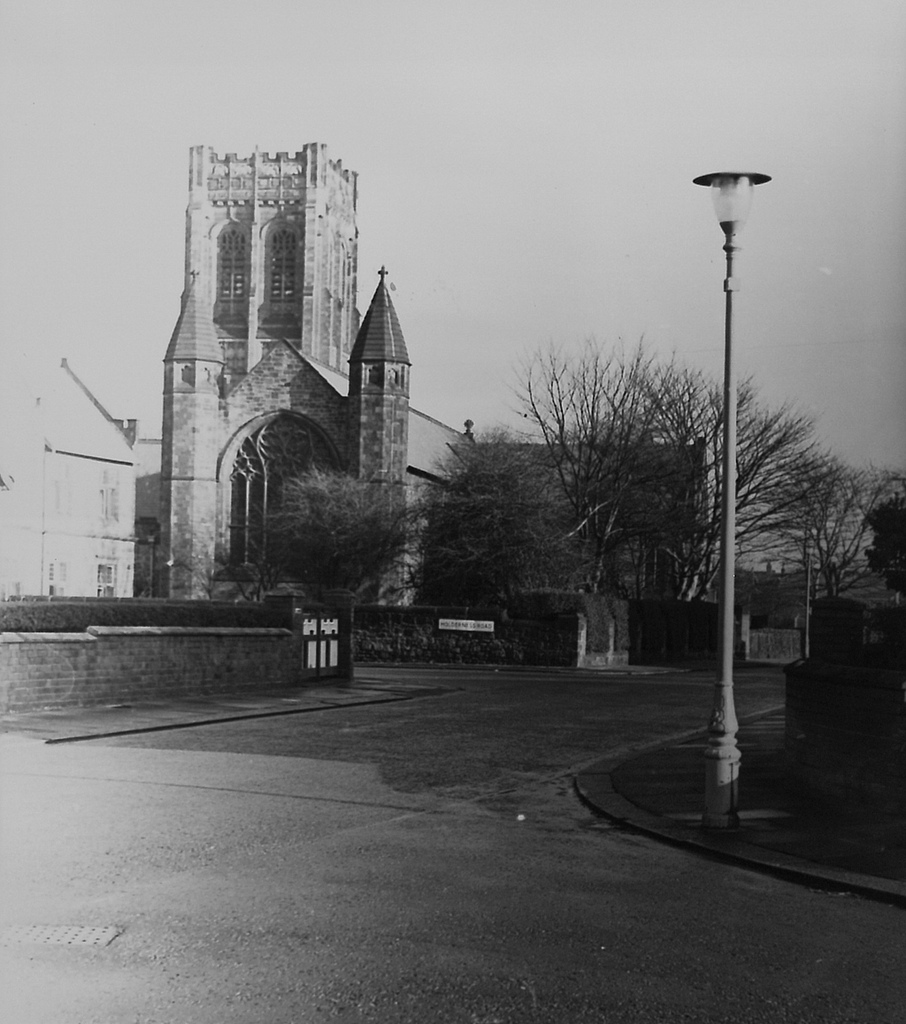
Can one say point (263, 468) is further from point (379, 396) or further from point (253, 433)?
point (379, 396)

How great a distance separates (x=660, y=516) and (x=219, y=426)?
21.1 metres

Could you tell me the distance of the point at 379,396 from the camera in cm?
5416

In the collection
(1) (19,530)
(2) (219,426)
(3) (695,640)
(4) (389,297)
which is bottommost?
(3) (695,640)

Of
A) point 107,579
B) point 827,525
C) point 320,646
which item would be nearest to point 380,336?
point 107,579

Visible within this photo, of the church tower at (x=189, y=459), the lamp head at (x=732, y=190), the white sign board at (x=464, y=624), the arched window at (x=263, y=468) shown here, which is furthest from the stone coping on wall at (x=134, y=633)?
the arched window at (x=263, y=468)

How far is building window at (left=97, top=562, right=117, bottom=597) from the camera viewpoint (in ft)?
169

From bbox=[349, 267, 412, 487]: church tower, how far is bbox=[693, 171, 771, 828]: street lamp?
43093mm

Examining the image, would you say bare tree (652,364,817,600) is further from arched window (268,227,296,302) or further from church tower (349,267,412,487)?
arched window (268,227,296,302)

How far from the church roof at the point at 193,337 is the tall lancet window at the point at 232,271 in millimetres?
19505

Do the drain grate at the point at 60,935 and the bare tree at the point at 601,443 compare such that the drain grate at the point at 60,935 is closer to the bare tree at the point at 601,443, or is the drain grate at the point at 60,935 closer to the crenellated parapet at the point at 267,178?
the bare tree at the point at 601,443

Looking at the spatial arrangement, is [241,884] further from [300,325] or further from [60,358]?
[300,325]

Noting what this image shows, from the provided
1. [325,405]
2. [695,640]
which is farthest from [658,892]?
[325,405]

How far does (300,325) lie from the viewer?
244 ft

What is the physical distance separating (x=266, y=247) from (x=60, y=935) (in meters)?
72.4
